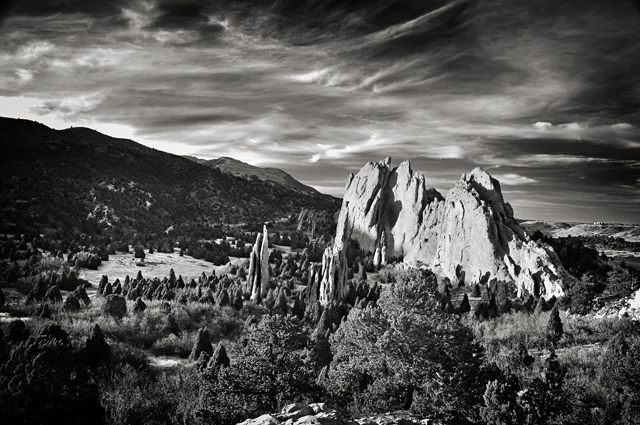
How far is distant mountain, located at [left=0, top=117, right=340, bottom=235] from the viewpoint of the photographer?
76938 millimetres

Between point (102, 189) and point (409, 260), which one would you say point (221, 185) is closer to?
point (102, 189)

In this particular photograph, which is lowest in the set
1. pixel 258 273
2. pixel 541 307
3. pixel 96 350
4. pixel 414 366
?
pixel 96 350

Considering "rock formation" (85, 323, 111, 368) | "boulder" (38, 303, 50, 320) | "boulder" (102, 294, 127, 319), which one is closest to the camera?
"rock formation" (85, 323, 111, 368)

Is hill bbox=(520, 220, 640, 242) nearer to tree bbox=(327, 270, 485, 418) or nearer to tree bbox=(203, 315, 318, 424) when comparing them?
tree bbox=(327, 270, 485, 418)

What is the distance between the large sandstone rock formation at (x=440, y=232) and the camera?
48688 millimetres

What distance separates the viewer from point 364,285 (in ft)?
163

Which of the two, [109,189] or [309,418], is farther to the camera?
[109,189]

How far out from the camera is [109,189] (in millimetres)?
98062

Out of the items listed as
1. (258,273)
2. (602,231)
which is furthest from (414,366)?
(602,231)

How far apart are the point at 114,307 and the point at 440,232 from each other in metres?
54.7

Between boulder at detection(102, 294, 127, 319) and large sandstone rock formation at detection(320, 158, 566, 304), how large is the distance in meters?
21.1

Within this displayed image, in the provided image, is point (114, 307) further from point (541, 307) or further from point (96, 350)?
point (541, 307)

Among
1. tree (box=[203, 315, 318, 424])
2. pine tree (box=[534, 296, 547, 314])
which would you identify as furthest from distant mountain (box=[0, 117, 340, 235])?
pine tree (box=[534, 296, 547, 314])

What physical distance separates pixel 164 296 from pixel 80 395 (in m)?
25.4
